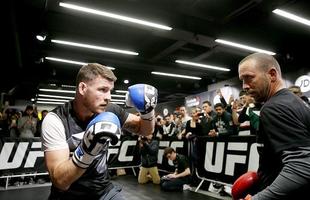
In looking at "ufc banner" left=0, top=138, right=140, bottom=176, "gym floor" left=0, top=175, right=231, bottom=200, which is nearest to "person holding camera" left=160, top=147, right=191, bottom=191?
"gym floor" left=0, top=175, right=231, bottom=200

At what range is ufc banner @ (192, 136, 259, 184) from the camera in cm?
459

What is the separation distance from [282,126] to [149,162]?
6.11 metres

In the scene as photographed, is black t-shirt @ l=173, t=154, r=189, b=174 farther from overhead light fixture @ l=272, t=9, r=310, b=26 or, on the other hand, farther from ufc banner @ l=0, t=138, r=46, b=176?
overhead light fixture @ l=272, t=9, r=310, b=26

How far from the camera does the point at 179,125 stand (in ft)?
24.9

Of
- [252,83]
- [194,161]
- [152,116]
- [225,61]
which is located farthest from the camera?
[225,61]

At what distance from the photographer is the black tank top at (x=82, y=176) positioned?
5.61ft

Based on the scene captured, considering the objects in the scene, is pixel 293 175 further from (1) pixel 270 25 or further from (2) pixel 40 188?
(1) pixel 270 25

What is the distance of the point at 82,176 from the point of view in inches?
68.7

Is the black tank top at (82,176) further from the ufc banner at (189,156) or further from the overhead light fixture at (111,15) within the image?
the overhead light fixture at (111,15)

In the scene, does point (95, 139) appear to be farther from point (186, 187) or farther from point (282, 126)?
point (186, 187)

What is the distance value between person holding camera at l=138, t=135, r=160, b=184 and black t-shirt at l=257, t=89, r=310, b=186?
579 centimetres

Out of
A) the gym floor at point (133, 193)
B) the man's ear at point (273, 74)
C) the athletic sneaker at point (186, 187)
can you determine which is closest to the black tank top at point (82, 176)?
the man's ear at point (273, 74)

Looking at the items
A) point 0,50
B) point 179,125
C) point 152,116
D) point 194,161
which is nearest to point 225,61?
point 179,125

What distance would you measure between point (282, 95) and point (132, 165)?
740cm
